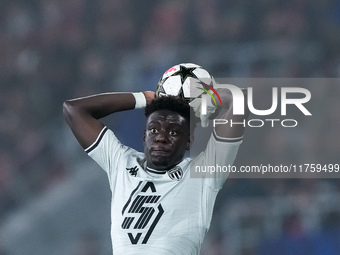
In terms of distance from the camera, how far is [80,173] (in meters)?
5.84

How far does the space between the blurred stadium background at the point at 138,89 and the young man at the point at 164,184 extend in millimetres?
1890

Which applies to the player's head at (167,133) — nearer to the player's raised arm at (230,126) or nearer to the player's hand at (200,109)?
the player's hand at (200,109)

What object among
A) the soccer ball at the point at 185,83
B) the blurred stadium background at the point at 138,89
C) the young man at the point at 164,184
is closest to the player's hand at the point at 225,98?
the young man at the point at 164,184

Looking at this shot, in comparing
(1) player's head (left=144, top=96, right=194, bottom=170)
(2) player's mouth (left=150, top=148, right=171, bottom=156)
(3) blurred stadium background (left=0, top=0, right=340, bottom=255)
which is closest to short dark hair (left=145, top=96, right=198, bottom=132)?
(1) player's head (left=144, top=96, right=194, bottom=170)

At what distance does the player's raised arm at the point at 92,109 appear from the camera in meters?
3.79

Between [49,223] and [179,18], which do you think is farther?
[179,18]

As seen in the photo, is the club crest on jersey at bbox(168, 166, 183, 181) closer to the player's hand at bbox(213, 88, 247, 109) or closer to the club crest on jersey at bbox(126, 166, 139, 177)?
the club crest on jersey at bbox(126, 166, 139, 177)

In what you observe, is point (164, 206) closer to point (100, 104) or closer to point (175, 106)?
point (175, 106)

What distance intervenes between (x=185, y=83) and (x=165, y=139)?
0.40 meters

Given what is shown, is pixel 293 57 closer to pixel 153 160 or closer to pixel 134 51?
pixel 134 51

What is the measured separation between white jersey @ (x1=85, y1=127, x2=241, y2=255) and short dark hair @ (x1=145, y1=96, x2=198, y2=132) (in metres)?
0.18

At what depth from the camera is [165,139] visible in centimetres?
360

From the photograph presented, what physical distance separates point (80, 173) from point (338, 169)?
2256 millimetres

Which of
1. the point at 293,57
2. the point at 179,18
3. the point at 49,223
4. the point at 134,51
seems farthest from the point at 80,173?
the point at 293,57
